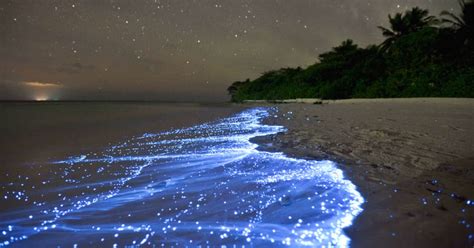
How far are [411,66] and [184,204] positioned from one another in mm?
22257

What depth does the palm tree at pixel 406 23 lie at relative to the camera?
2472 centimetres

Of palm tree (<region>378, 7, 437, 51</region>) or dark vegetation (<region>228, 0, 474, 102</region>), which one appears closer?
dark vegetation (<region>228, 0, 474, 102</region>)

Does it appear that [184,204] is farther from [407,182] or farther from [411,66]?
[411,66]

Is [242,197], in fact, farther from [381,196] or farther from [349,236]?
[381,196]

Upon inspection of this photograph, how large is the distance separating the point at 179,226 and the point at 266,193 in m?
0.75

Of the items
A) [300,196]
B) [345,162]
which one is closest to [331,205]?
[300,196]

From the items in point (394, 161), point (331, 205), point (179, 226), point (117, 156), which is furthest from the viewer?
point (117, 156)

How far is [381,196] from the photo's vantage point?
6.44ft

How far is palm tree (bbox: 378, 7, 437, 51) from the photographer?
24.7 metres

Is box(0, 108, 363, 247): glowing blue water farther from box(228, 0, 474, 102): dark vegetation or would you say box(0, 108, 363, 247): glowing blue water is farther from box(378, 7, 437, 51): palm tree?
box(378, 7, 437, 51): palm tree

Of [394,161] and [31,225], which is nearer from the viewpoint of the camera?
[31,225]

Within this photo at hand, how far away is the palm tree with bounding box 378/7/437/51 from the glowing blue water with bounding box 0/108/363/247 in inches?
1042

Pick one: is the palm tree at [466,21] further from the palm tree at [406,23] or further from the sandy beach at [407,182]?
the sandy beach at [407,182]

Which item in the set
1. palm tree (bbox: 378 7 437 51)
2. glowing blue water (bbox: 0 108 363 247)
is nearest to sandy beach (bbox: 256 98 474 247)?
glowing blue water (bbox: 0 108 363 247)
